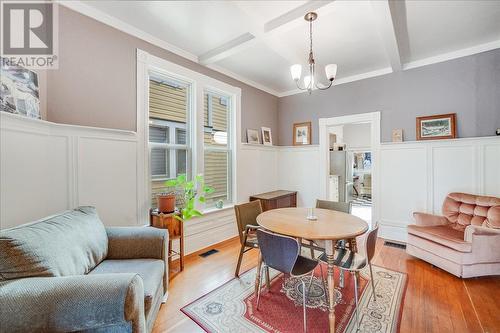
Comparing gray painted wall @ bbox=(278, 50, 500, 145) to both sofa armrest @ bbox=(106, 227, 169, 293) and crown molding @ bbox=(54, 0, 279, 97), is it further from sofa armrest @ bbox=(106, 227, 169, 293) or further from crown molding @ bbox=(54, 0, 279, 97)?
sofa armrest @ bbox=(106, 227, 169, 293)

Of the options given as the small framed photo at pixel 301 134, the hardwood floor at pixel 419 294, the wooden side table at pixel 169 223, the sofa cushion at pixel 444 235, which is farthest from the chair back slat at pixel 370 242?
the small framed photo at pixel 301 134

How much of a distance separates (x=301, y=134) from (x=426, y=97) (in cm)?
206

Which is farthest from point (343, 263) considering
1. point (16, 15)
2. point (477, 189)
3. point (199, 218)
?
point (16, 15)

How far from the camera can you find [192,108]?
327 centimetres

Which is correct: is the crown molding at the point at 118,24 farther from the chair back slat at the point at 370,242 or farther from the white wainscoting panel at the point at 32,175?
the chair back slat at the point at 370,242

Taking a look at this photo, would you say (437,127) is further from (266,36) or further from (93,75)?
(93,75)

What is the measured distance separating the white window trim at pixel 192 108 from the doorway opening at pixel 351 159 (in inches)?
68.1

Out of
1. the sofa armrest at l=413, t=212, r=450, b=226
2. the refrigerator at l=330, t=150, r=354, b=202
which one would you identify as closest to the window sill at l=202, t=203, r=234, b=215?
the sofa armrest at l=413, t=212, r=450, b=226

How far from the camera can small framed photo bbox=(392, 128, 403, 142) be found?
11.6 feet

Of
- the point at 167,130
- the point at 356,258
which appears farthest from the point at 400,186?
the point at 167,130

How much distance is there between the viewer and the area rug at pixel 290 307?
172cm

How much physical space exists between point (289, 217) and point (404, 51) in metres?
2.88

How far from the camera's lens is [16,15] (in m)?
1.88

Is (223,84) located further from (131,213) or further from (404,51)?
(404,51)
